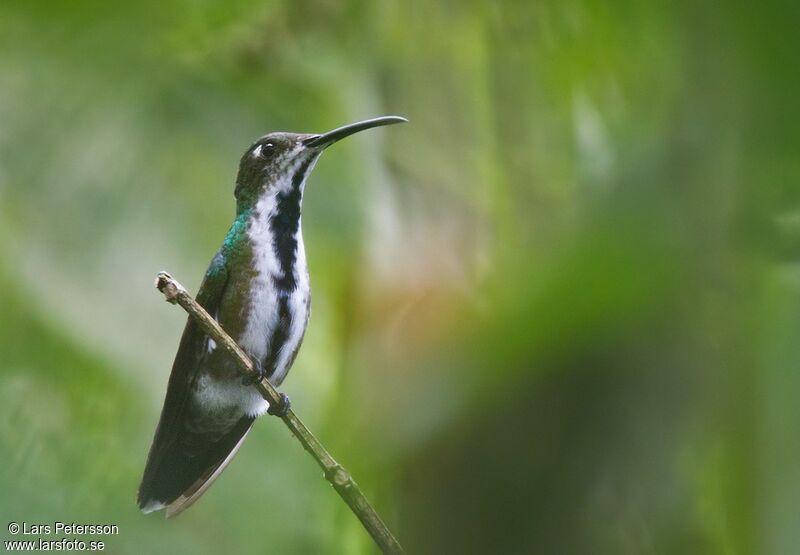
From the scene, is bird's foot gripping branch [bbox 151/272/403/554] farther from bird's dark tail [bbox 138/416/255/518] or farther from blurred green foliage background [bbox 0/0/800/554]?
bird's dark tail [bbox 138/416/255/518]

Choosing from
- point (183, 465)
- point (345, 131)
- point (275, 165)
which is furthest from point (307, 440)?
point (275, 165)

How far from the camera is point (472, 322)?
651mm

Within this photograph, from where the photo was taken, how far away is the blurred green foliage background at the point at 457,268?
481 millimetres

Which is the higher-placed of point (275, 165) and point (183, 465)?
point (275, 165)

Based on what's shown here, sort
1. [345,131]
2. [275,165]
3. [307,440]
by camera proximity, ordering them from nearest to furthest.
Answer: [307,440], [345,131], [275,165]

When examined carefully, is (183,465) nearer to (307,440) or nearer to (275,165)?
(275,165)

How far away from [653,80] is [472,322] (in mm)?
235

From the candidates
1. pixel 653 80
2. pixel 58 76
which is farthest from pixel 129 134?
pixel 653 80

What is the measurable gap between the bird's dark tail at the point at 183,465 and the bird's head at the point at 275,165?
0.51m

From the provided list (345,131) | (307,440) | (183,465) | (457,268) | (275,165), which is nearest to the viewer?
(457,268)

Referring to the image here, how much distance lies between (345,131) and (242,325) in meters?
0.48

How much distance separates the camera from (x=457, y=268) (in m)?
0.85

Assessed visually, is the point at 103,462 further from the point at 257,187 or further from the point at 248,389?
the point at 257,187

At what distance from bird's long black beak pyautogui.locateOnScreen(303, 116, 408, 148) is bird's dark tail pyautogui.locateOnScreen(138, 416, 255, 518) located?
0.62 m
